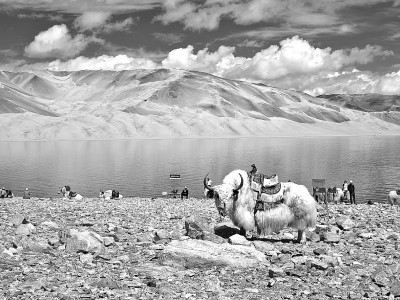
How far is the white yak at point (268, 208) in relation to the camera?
1245 centimetres

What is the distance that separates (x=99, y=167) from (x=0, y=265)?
60.7 meters

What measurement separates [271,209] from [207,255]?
3.65m

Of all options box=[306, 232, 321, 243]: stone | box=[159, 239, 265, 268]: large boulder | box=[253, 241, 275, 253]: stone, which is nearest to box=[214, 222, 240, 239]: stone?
box=[253, 241, 275, 253]: stone

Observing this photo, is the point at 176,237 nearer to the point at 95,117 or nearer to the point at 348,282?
the point at 348,282

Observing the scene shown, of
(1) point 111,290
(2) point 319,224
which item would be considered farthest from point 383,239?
(1) point 111,290

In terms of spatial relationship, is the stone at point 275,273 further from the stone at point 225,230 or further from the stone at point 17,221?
the stone at point 17,221

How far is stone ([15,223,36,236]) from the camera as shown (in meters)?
12.1

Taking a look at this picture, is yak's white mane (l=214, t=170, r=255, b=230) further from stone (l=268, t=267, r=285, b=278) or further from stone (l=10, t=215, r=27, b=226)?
stone (l=10, t=215, r=27, b=226)

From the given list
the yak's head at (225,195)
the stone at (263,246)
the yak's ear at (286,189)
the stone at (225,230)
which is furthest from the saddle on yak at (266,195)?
the stone at (263,246)

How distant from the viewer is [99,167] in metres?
68.5

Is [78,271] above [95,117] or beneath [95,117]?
beneath

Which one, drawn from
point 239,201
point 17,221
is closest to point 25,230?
point 17,221

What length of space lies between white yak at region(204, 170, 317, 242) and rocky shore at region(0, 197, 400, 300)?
45 centimetres

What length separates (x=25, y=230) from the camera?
12.2 metres
